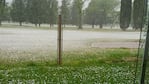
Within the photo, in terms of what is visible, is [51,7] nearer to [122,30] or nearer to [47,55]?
[122,30]

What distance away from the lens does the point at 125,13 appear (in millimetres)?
13742

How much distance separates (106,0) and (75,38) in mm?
5744

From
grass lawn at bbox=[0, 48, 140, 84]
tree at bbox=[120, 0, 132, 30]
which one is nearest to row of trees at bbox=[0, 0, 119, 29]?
tree at bbox=[120, 0, 132, 30]

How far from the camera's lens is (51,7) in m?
15.2

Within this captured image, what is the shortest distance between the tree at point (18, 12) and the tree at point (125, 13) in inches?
206

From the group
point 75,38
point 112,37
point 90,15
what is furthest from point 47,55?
point 90,15

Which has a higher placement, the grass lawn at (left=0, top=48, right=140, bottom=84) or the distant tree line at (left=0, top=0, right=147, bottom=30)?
the distant tree line at (left=0, top=0, right=147, bottom=30)

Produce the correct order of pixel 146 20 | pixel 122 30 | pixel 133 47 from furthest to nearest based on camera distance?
pixel 122 30 < pixel 133 47 < pixel 146 20

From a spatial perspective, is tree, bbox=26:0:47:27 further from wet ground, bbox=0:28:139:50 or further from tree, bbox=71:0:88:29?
tree, bbox=71:0:88:29

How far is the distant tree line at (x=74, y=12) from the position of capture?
13712mm

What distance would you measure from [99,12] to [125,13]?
145 inches

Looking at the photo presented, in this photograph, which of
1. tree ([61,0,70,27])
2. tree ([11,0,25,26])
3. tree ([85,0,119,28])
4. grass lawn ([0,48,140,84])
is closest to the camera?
grass lawn ([0,48,140,84])

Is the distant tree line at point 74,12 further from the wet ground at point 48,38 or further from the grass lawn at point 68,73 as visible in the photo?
the grass lawn at point 68,73

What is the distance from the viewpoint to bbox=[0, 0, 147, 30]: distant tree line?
13712 millimetres
